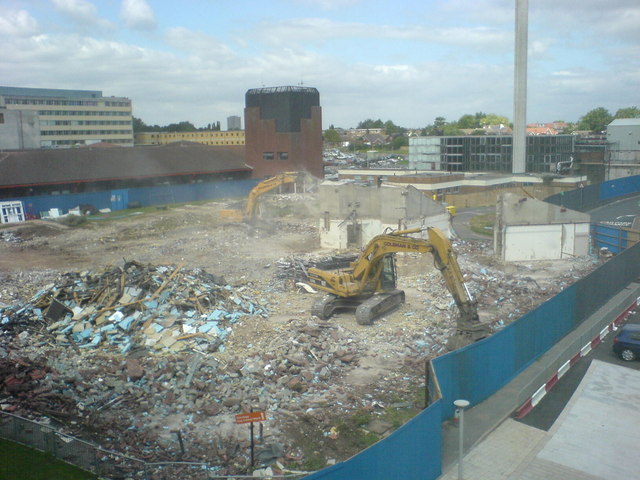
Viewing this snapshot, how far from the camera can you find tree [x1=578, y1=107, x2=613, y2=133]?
134 meters

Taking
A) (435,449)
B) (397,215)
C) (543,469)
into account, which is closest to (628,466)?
(543,469)

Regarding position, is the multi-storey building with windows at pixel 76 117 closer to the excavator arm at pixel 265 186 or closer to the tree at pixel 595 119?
the excavator arm at pixel 265 186

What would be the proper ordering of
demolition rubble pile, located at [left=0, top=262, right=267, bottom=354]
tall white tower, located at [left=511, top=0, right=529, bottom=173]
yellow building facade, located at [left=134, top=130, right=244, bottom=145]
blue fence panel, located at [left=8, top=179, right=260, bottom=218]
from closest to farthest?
demolition rubble pile, located at [left=0, top=262, right=267, bottom=354] → blue fence panel, located at [left=8, top=179, right=260, bottom=218] → tall white tower, located at [left=511, top=0, right=529, bottom=173] → yellow building facade, located at [left=134, top=130, right=244, bottom=145]

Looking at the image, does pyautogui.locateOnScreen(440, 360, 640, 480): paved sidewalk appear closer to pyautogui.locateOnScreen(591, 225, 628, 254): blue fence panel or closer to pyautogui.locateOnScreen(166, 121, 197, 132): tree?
pyautogui.locateOnScreen(591, 225, 628, 254): blue fence panel

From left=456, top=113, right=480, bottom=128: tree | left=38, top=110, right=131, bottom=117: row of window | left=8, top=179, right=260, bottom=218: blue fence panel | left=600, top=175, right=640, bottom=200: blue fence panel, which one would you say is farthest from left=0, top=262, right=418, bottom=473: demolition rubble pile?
left=456, top=113, right=480, bottom=128: tree

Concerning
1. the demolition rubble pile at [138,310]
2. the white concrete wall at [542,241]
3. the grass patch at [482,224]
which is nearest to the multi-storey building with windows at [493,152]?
the grass patch at [482,224]

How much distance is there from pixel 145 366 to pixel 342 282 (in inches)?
277

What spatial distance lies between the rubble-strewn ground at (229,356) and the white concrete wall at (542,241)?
78 centimetres

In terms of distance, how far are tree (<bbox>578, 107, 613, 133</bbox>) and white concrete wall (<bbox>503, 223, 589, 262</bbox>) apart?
380ft

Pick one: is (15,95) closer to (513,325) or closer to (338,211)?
(338,211)

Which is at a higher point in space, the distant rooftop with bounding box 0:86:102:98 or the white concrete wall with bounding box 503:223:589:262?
the distant rooftop with bounding box 0:86:102:98

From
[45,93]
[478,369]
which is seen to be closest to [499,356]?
[478,369]

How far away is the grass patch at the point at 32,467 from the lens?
33.8 feet

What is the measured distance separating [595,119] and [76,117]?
110 metres
